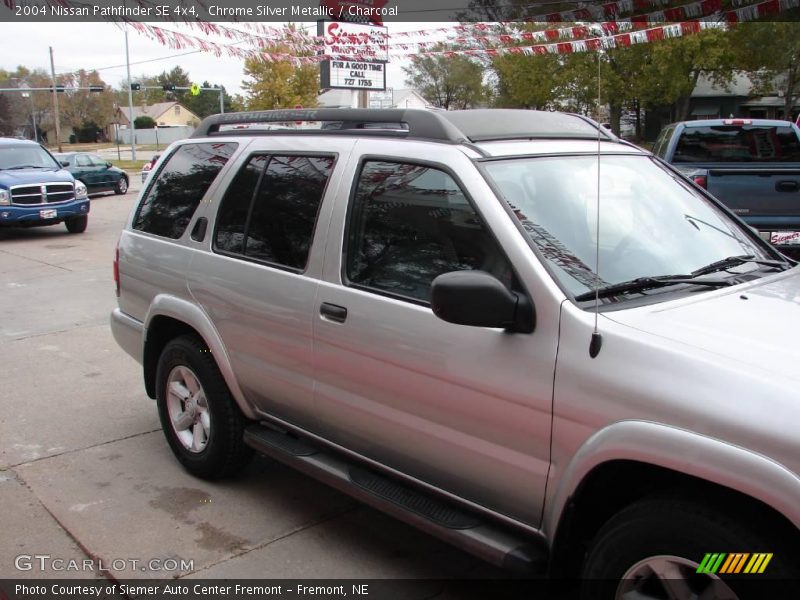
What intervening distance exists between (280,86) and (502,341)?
30149 mm

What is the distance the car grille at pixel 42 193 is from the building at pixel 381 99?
612 centimetres

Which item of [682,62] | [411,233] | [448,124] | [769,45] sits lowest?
[411,233]

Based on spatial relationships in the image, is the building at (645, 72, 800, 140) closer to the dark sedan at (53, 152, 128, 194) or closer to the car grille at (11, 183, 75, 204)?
the dark sedan at (53, 152, 128, 194)

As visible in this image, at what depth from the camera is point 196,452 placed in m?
4.36

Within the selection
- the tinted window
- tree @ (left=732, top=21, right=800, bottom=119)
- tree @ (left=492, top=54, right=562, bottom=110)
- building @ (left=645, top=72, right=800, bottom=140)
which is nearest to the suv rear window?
the tinted window

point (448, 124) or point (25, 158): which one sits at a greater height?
point (448, 124)

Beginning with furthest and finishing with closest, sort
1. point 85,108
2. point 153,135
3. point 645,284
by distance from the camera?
point 153,135
point 85,108
point 645,284

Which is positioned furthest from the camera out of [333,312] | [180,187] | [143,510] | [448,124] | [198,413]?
[180,187]

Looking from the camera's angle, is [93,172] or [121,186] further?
[121,186]

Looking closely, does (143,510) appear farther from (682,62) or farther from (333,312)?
(682,62)

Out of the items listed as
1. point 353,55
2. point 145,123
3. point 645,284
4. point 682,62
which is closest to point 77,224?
point 353,55

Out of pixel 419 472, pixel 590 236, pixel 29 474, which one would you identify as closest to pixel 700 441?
pixel 590 236

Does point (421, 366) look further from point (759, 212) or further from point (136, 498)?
point (759, 212)

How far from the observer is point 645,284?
2857 mm
